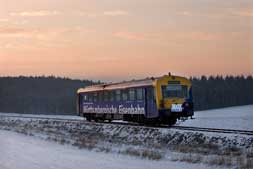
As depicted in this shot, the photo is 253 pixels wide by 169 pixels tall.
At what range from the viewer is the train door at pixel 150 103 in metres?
32.9

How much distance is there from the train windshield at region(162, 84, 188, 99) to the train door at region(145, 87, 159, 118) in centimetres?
74


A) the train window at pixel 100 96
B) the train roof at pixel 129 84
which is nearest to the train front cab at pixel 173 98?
the train roof at pixel 129 84

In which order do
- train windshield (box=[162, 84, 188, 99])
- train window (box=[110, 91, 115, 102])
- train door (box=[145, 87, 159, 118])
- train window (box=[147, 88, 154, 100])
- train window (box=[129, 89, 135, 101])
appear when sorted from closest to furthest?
train door (box=[145, 87, 159, 118])
train windshield (box=[162, 84, 188, 99])
train window (box=[147, 88, 154, 100])
train window (box=[129, 89, 135, 101])
train window (box=[110, 91, 115, 102])

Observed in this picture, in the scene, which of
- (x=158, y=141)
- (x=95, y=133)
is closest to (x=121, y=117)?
(x=95, y=133)

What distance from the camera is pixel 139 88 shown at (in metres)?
34.8

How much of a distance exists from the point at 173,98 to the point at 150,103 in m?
1.39

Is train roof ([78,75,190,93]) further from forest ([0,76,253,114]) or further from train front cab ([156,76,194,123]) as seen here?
forest ([0,76,253,114])

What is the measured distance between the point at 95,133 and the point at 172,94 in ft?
18.5

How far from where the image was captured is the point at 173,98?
33.3m

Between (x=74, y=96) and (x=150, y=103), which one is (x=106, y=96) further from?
(x=74, y=96)

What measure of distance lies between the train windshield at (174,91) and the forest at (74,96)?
88943 millimetres

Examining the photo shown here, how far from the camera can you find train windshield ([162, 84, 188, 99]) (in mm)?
33125

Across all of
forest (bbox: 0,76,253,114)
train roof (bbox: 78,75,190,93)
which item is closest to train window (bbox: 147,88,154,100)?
train roof (bbox: 78,75,190,93)

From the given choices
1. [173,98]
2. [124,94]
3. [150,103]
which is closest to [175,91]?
[173,98]
